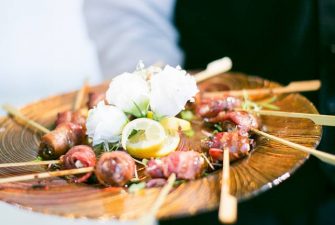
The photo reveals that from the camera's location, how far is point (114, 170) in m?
1.53

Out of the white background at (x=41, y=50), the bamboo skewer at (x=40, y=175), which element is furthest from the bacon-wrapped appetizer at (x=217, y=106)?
the white background at (x=41, y=50)

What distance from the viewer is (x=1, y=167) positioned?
1.70 metres

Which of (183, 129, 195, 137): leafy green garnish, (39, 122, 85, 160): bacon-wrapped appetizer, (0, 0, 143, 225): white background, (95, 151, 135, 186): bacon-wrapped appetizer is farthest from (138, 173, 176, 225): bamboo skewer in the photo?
(0, 0, 143, 225): white background

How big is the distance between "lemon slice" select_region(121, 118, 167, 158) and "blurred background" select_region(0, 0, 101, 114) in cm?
211

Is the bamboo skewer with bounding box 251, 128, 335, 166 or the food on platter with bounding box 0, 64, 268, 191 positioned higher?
the food on platter with bounding box 0, 64, 268, 191

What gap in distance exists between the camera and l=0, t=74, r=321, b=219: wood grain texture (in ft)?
4.39

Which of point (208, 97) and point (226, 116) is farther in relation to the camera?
point (208, 97)

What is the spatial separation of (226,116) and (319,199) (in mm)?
986

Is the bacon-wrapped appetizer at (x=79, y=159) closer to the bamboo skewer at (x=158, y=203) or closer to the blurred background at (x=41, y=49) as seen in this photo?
the bamboo skewer at (x=158, y=203)

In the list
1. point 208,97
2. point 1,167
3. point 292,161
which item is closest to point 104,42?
point 208,97

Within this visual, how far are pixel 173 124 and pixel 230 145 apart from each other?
0.35 m

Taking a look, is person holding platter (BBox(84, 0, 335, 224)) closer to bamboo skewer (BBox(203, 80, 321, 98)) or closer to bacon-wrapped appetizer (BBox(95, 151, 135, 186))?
bamboo skewer (BBox(203, 80, 321, 98))

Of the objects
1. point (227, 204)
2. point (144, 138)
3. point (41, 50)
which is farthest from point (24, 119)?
point (41, 50)

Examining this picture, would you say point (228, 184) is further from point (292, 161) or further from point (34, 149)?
point (34, 149)
